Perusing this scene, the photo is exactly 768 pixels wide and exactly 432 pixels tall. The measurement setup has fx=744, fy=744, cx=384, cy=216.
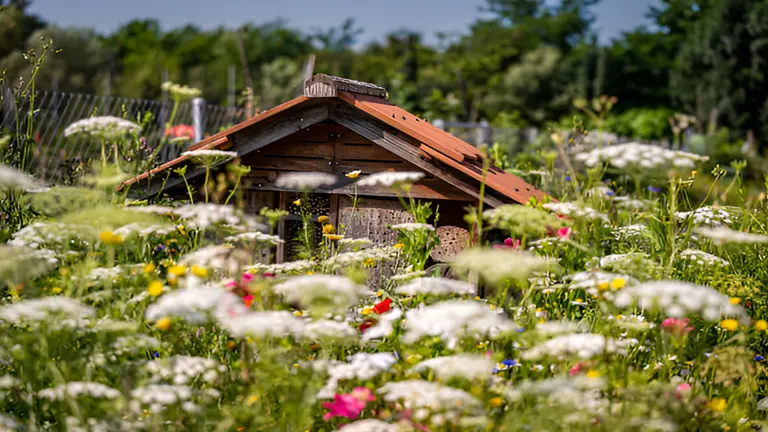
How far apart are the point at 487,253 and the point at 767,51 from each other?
95.1 ft

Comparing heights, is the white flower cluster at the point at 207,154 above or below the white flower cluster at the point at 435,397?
above

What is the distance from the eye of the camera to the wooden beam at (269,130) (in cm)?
614

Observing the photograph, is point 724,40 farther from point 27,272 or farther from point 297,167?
point 27,272

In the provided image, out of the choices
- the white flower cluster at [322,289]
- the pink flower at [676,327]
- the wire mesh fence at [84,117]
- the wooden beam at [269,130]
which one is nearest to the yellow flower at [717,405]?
the pink flower at [676,327]

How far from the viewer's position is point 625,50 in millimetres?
50000

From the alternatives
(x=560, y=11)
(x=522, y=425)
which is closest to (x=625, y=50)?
(x=560, y=11)

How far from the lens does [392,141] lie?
5867 millimetres

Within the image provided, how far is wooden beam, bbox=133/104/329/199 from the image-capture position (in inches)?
242

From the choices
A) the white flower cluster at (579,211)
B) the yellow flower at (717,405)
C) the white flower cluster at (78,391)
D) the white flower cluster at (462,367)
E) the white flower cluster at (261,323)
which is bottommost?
the yellow flower at (717,405)

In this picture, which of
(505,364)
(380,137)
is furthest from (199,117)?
(505,364)

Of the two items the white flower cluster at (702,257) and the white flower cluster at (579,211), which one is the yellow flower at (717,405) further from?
the white flower cluster at (702,257)

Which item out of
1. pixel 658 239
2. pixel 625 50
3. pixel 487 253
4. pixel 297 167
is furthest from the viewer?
pixel 625 50

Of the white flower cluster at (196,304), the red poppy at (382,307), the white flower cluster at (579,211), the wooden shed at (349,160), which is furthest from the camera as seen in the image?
the wooden shed at (349,160)

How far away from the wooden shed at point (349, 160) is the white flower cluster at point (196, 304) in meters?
3.13
